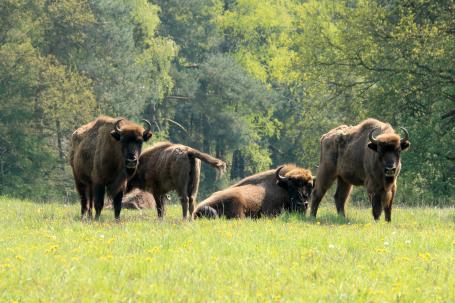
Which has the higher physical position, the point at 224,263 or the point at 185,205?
the point at 224,263

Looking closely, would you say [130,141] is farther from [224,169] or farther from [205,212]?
[224,169]

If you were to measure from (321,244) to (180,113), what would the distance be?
51191 mm

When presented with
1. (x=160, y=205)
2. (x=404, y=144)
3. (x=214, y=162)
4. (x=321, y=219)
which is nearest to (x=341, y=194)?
(x=321, y=219)

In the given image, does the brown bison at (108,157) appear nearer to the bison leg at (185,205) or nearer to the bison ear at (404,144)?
the bison leg at (185,205)

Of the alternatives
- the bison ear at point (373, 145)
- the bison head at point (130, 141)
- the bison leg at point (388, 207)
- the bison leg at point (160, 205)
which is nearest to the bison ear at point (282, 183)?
the bison ear at point (373, 145)

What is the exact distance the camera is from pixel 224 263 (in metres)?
10.3

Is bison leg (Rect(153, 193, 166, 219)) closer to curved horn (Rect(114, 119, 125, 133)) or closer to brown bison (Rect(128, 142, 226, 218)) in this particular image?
brown bison (Rect(128, 142, 226, 218))

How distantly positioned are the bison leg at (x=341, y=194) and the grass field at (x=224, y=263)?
3812mm

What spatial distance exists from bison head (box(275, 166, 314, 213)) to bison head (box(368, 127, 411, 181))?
2.08 m

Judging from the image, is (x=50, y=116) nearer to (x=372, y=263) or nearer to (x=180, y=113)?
(x=180, y=113)

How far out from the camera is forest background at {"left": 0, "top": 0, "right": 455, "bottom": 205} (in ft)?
100

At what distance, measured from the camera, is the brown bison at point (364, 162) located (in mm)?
17016

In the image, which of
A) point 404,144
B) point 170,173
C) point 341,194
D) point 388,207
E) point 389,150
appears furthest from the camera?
point 170,173

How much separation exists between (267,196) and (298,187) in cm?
69
